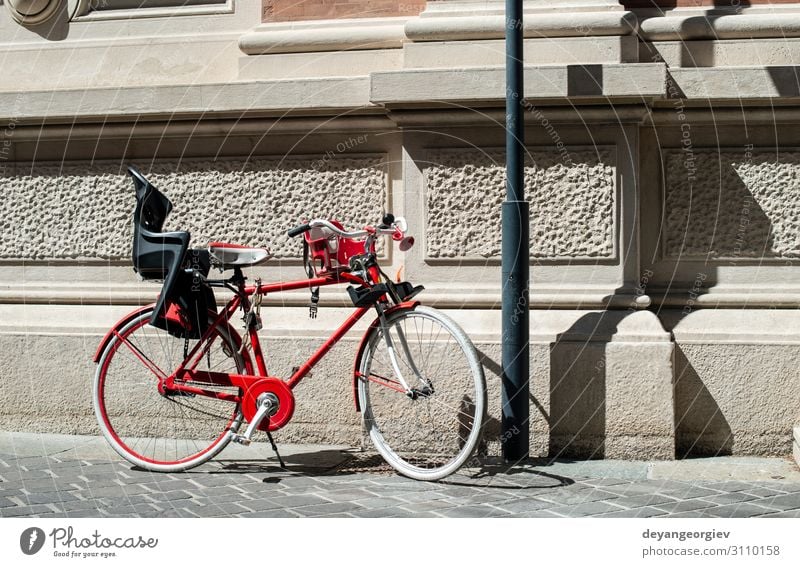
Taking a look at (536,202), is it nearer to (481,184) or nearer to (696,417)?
(481,184)

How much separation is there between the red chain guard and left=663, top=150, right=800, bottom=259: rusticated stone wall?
6.78ft

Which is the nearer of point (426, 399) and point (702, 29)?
point (426, 399)

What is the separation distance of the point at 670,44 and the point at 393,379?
218cm

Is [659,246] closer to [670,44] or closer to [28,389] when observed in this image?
[670,44]

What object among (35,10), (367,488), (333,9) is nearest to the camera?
(367,488)

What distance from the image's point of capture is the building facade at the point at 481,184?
5.38 m

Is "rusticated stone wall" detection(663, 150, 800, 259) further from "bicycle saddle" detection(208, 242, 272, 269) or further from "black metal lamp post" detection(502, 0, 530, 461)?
"bicycle saddle" detection(208, 242, 272, 269)

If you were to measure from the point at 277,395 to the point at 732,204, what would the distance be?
2454mm

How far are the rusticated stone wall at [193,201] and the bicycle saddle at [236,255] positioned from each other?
89 centimetres

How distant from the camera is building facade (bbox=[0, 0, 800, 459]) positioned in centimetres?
538

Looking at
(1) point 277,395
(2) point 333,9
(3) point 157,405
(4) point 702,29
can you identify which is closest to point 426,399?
(1) point 277,395

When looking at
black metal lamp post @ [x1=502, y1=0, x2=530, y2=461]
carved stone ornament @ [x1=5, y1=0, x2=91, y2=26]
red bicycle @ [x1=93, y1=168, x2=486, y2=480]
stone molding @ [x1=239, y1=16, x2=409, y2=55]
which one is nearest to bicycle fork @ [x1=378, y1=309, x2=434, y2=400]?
red bicycle @ [x1=93, y1=168, x2=486, y2=480]

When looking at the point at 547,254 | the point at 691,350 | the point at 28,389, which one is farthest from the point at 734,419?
the point at 28,389

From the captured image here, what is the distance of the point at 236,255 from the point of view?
5105 mm
